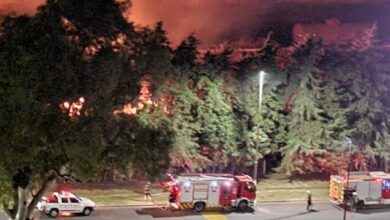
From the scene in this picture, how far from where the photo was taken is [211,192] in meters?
30.9

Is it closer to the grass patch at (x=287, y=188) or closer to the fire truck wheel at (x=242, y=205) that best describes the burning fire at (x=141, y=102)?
the fire truck wheel at (x=242, y=205)

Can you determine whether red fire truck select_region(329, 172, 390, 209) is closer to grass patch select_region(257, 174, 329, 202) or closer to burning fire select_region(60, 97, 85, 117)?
grass patch select_region(257, 174, 329, 202)

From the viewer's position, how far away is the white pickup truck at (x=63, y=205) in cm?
2848

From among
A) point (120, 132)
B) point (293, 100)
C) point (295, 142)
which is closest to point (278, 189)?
point (295, 142)

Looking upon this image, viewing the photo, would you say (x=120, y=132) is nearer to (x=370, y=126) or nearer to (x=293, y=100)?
(x=293, y=100)

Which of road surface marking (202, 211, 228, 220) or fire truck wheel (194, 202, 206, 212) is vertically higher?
fire truck wheel (194, 202, 206, 212)

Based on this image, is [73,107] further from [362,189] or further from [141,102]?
[362,189]

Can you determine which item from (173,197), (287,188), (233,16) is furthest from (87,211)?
(233,16)

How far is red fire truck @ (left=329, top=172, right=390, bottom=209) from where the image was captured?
108 ft

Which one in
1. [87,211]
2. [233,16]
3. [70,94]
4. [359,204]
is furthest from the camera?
[233,16]

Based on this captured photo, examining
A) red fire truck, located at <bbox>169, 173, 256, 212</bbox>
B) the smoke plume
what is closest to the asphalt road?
red fire truck, located at <bbox>169, 173, 256, 212</bbox>

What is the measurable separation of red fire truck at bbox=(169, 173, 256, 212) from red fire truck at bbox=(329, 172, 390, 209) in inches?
195

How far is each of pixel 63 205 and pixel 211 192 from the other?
7.31 meters

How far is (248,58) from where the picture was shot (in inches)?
1489
